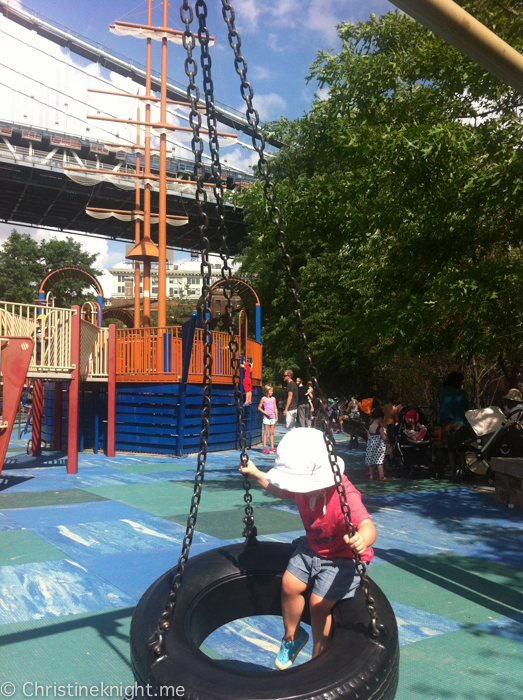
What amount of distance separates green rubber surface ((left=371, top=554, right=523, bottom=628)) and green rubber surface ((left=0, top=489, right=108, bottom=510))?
4.80m

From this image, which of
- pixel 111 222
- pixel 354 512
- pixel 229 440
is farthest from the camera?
pixel 111 222

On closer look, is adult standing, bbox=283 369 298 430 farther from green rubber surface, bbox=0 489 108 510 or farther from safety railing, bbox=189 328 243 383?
green rubber surface, bbox=0 489 108 510

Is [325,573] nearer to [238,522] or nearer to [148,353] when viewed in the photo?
[238,522]

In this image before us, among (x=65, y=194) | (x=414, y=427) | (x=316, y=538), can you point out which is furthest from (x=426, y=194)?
(x=65, y=194)

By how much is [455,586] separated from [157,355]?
10321mm

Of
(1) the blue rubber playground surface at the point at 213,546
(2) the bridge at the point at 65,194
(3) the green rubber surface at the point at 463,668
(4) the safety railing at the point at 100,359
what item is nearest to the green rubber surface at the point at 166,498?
(1) the blue rubber playground surface at the point at 213,546

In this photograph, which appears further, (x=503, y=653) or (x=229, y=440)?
(x=229, y=440)

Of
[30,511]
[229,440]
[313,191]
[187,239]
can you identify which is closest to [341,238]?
[313,191]

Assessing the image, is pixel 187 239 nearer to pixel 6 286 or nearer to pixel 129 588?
pixel 6 286

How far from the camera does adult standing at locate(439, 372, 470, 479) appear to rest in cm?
1023

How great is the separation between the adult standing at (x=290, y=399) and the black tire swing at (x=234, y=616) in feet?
38.5

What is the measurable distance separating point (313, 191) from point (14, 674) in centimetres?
1034

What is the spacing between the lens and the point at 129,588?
4680 mm

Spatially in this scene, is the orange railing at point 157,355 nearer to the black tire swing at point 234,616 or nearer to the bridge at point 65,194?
the black tire swing at point 234,616
